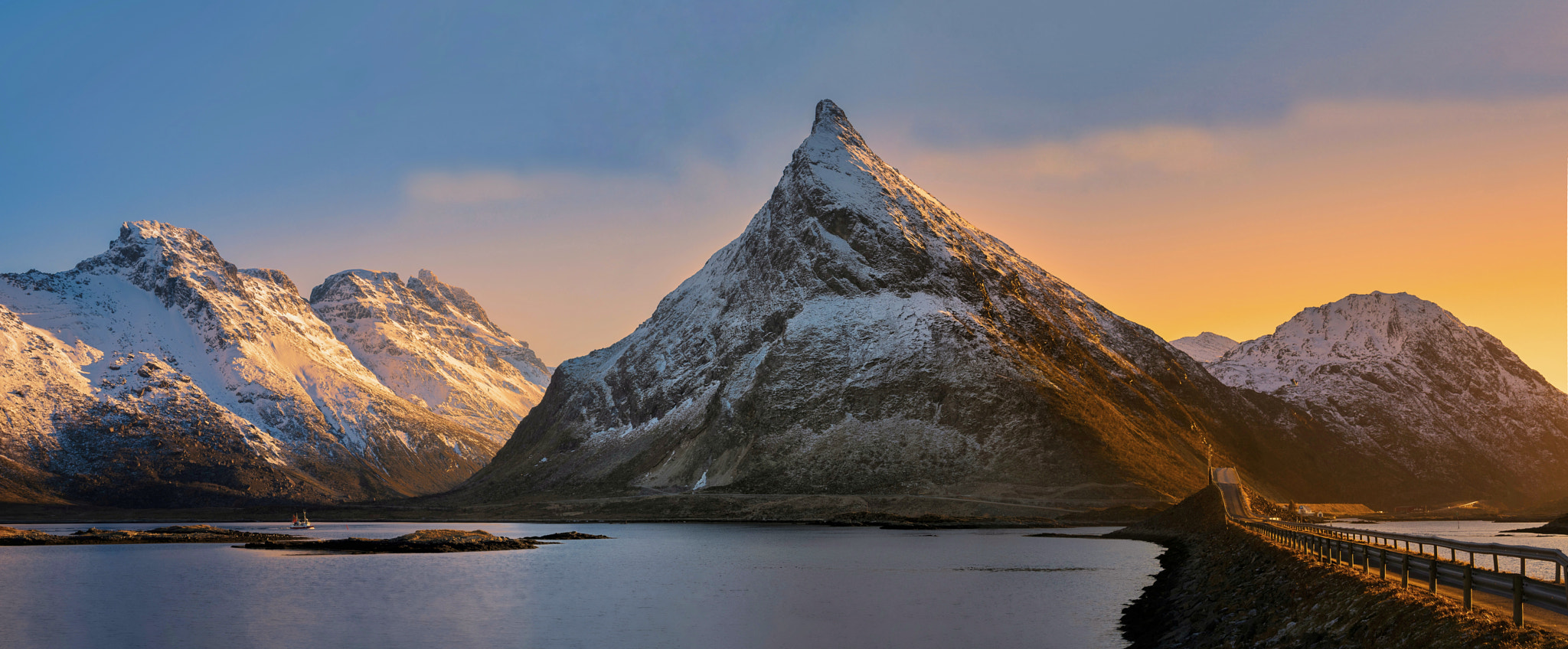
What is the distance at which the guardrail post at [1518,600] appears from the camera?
77.0ft

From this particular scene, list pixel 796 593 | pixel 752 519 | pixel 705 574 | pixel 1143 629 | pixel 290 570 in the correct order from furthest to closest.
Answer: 1. pixel 752 519
2. pixel 290 570
3. pixel 705 574
4. pixel 796 593
5. pixel 1143 629

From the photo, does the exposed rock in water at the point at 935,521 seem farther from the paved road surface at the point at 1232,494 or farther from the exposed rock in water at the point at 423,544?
the exposed rock in water at the point at 423,544

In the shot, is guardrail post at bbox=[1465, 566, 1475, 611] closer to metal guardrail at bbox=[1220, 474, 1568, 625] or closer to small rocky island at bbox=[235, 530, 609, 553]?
metal guardrail at bbox=[1220, 474, 1568, 625]

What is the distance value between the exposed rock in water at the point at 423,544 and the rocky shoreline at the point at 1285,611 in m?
82.5

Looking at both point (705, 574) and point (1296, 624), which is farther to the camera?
point (705, 574)

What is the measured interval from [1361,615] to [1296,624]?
6257 millimetres

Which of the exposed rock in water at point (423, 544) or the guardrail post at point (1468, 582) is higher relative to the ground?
the guardrail post at point (1468, 582)

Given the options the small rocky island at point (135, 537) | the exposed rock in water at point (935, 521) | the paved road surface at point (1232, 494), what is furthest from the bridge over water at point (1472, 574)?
the small rocky island at point (135, 537)

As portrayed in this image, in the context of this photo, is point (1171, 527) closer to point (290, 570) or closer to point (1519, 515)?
point (290, 570)

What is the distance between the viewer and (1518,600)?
77.7 ft

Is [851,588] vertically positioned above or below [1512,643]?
below

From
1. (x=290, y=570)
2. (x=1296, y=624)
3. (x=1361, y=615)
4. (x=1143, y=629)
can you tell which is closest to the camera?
(x=1361, y=615)

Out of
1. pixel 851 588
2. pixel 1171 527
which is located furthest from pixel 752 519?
pixel 851 588

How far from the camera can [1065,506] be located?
18112 centimetres
